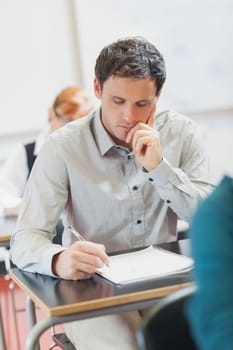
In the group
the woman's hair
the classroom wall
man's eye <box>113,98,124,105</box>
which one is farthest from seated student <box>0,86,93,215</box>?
man's eye <box>113,98,124,105</box>

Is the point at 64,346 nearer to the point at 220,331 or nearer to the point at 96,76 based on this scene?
the point at 96,76

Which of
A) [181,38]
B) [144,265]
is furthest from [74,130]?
[181,38]

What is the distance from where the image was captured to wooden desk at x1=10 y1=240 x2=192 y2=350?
1.50 m

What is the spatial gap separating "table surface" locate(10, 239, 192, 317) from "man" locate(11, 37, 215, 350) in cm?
16

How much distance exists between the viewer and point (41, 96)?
4363 millimetres

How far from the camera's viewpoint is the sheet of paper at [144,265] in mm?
1671

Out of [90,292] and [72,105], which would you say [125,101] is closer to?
[90,292]

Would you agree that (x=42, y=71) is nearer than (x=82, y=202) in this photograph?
No

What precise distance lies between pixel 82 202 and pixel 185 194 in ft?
1.04

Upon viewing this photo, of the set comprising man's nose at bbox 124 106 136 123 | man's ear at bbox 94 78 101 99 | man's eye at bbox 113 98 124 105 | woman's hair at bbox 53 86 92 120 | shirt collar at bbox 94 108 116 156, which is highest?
man's ear at bbox 94 78 101 99

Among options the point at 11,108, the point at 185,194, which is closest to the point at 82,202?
the point at 185,194

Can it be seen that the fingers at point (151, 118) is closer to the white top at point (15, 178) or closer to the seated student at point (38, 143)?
the white top at point (15, 178)

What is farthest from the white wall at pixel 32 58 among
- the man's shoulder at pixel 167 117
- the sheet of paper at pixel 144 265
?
the sheet of paper at pixel 144 265

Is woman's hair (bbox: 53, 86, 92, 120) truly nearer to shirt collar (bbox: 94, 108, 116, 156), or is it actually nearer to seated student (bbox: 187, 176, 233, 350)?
shirt collar (bbox: 94, 108, 116, 156)
